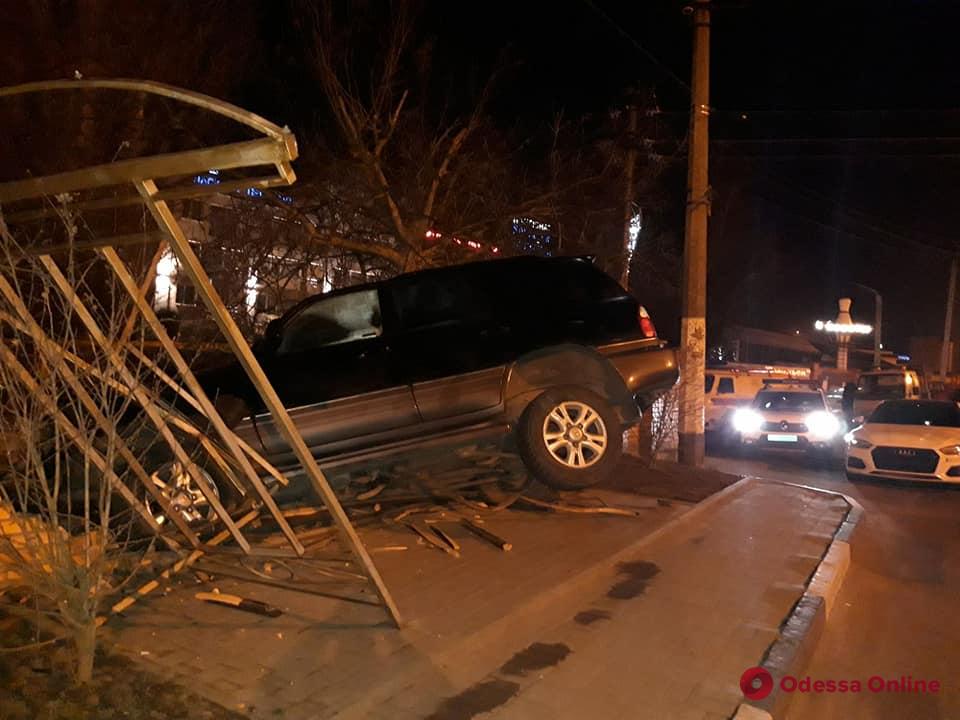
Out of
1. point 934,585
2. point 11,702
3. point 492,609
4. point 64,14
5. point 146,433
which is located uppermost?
point 64,14

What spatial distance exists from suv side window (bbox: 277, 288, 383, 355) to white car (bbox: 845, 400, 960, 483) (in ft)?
28.9

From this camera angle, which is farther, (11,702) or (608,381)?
(608,381)

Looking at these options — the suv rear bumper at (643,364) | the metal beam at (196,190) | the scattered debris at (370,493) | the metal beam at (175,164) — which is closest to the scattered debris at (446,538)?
the scattered debris at (370,493)

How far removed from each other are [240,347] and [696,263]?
9.19 meters

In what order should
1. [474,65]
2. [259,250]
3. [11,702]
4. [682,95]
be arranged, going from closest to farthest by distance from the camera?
[11,702]
[259,250]
[474,65]
[682,95]

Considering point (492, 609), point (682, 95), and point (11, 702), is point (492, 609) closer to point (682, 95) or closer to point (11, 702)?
point (11, 702)

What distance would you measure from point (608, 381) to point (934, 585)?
3324 millimetres

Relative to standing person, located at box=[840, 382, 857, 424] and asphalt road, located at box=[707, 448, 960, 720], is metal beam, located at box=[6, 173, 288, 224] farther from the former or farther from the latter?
standing person, located at box=[840, 382, 857, 424]

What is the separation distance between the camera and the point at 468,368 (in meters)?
7.30

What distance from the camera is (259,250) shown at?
1173cm

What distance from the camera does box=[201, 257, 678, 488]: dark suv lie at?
7133 mm

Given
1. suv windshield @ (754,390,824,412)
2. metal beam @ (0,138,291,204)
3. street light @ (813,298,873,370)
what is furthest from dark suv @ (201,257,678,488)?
street light @ (813,298,873,370)

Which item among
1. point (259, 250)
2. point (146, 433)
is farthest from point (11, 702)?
point (259, 250)

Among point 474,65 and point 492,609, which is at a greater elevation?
point 474,65
